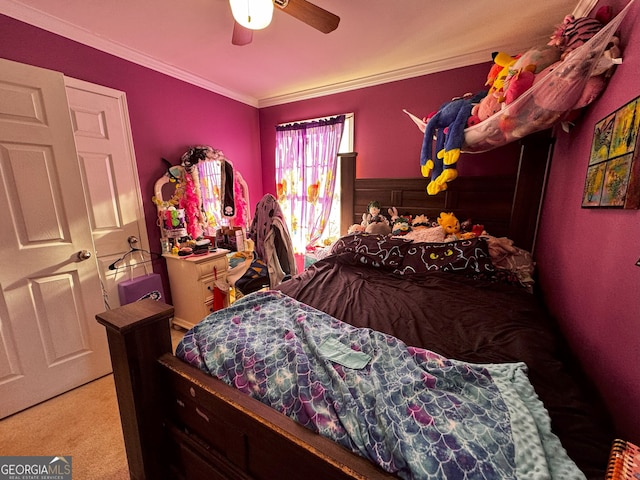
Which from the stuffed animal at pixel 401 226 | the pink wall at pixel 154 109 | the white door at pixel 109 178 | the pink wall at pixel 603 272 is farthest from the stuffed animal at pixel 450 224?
the white door at pixel 109 178

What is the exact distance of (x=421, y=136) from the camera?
2.70 meters

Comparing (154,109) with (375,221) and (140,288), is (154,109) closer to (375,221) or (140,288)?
(140,288)

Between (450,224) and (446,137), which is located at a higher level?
(446,137)

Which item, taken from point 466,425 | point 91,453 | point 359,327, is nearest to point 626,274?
point 466,425

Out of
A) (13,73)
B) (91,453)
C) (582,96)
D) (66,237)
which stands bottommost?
(91,453)

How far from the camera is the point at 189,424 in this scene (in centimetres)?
103

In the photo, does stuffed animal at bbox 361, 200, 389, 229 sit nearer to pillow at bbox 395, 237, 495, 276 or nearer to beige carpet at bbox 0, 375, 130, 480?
pillow at bbox 395, 237, 495, 276

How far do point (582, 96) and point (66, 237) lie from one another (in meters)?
3.12

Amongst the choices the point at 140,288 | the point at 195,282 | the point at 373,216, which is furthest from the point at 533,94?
the point at 140,288

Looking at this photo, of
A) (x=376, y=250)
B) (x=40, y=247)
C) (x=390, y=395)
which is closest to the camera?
(x=390, y=395)

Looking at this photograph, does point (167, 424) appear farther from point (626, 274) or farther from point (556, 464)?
point (626, 274)

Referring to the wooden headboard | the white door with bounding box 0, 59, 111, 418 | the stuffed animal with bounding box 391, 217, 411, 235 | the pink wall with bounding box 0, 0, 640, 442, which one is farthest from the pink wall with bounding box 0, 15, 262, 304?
the stuffed animal with bounding box 391, 217, 411, 235

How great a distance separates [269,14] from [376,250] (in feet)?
5.44

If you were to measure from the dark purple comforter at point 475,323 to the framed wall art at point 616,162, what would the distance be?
0.63 metres
